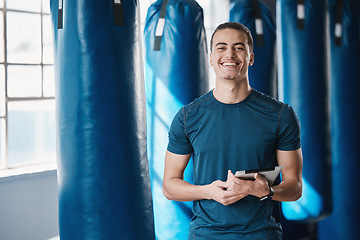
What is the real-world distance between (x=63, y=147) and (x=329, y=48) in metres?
2.05

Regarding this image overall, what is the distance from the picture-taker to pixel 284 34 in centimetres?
269

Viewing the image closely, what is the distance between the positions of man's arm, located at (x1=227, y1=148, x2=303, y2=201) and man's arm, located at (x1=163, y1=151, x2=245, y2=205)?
0.12 feet

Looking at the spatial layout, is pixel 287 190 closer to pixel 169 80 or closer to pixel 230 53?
pixel 230 53

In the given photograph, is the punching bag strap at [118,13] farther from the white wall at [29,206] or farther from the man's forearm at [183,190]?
the white wall at [29,206]

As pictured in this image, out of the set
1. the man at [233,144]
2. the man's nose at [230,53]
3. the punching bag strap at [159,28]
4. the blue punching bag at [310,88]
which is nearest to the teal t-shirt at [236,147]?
the man at [233,144]

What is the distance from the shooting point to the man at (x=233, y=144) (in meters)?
1.25

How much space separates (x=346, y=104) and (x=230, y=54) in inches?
78.6

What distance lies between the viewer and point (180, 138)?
4.51ft

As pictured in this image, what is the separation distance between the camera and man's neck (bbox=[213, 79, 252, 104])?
52.3 inches

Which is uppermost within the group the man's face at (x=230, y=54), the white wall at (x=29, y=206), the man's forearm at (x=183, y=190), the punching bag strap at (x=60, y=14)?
the punching bag strap at (x=60, y=14)

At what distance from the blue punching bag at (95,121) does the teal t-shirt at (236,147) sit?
0.42 metres

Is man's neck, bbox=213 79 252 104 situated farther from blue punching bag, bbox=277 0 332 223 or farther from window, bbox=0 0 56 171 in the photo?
window, bbox=0 0 56 171

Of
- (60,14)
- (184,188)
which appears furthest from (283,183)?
(60,14)

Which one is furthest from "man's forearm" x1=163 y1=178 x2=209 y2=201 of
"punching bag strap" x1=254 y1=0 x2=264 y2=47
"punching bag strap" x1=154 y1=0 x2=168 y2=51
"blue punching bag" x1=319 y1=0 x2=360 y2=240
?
"blue punching bag" x1=319 y1=0 x2=360 y2=240
